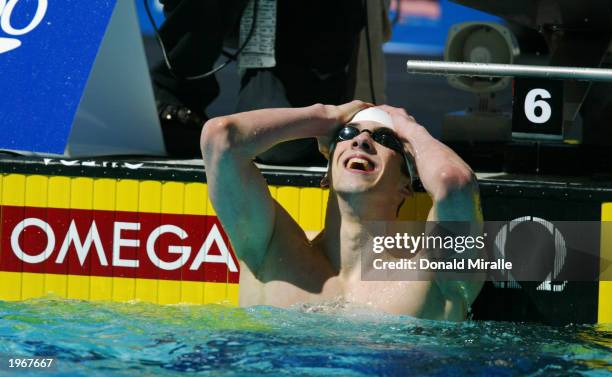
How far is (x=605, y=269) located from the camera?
4.20m

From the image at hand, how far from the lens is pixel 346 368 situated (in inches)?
137

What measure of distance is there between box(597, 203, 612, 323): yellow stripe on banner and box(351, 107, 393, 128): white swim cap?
34.2 inches

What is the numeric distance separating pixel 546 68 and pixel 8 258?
7.26 ft

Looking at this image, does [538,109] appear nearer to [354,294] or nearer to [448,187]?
[448,187]

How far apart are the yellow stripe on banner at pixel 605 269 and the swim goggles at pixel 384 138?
0.77 meters

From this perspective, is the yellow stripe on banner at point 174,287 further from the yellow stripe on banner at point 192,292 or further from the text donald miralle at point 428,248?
the text donald miralle at point 428,248

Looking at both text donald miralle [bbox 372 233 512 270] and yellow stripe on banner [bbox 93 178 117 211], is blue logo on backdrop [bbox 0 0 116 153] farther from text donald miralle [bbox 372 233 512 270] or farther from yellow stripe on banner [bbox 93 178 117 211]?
text donald miralle [bbox 372 233 512 270]

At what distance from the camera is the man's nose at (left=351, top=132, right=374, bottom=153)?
3.87 meters

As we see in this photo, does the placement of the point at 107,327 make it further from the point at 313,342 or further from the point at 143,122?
the point at 143,122

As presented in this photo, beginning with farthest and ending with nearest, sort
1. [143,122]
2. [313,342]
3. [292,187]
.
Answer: [143,122] → [292,187] → [313,342]

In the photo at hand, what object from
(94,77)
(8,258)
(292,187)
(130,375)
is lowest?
(130,375)

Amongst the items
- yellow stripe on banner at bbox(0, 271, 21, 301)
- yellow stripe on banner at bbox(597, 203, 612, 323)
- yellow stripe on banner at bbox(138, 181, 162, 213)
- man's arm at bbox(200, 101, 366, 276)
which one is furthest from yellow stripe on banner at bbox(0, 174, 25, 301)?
yellow stripe on banner at bbox(597, 203, 612, 323)

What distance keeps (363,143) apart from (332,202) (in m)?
0.25

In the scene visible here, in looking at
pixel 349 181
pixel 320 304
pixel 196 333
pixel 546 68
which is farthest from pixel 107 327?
pixel 546 68
